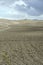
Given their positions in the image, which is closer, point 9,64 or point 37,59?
point 9,64

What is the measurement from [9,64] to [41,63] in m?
2.10

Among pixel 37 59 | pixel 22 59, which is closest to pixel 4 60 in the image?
pixel 22 59

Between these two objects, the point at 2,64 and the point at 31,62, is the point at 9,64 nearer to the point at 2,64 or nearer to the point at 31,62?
the point at 2,64

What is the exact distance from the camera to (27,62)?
14.8 metres

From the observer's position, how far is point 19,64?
559 inches

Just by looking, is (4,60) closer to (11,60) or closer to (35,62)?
(11,60)

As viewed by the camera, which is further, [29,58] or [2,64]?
[29,58]

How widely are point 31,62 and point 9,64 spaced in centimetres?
165

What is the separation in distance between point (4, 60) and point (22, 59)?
1.35m

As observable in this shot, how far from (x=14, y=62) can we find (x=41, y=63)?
179 centimetres

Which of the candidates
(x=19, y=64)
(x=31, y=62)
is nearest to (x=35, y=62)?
(x=31, y=62)

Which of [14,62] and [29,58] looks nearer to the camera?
[14,62]

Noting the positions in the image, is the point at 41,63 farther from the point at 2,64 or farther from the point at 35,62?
the point at 2,64

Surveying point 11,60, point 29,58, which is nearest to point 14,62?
point 11,60
